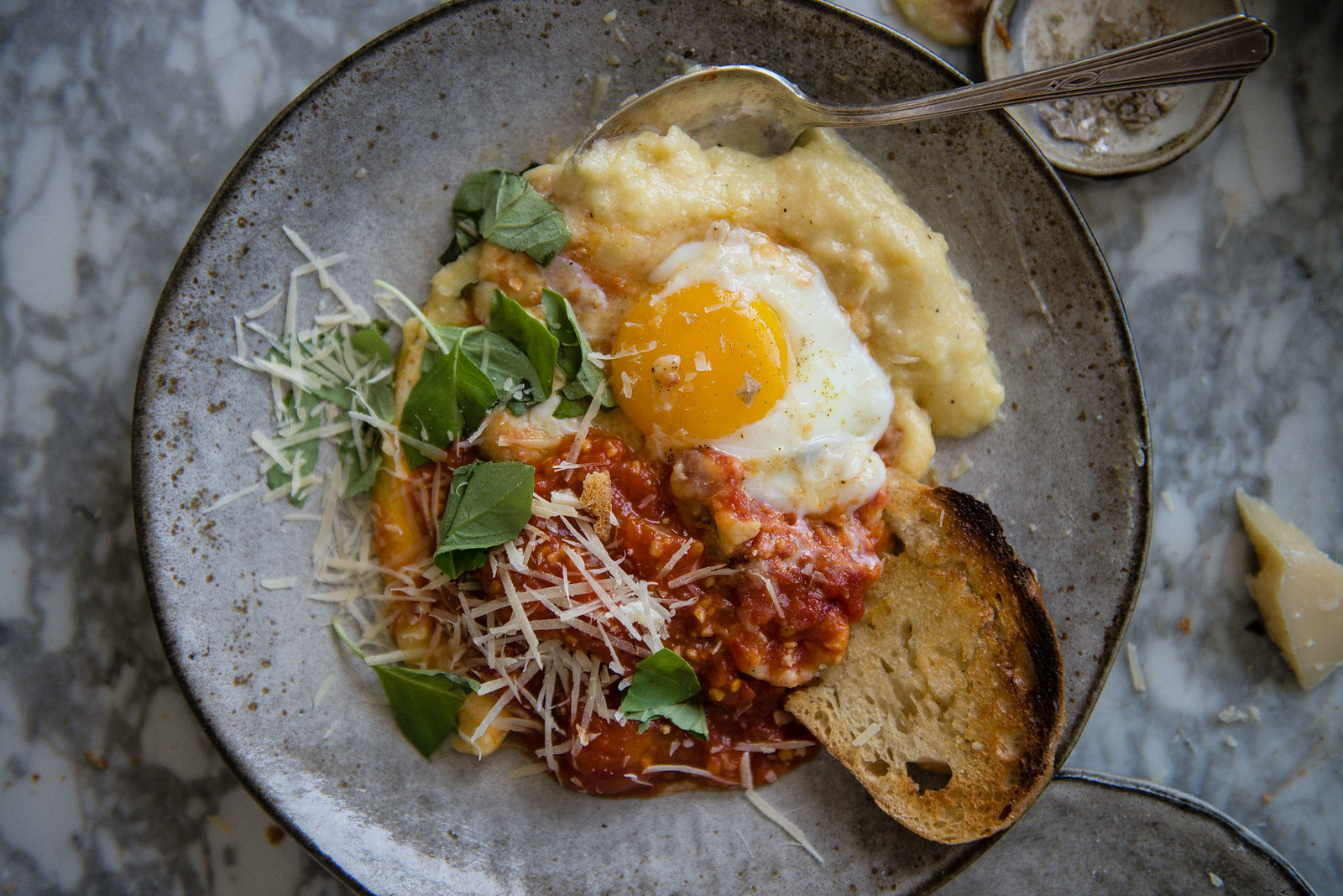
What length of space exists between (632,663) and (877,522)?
0.98 meters

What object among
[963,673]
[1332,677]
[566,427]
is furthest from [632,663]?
[1332,677]

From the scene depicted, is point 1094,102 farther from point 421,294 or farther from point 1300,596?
point 421,294

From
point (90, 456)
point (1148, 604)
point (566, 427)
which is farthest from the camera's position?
point (1148, 604)

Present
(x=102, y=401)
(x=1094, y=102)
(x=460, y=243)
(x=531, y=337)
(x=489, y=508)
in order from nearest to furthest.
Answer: (x=489, y=508), (x=531, y=337), (x=460, y=243), (x=102, y=401), (x=1094, y=102)

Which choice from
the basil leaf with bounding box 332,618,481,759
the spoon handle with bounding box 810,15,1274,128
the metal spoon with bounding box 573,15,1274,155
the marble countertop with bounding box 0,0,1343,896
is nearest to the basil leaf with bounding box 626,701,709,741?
the basil leaf with bounding box 332,618,481,759

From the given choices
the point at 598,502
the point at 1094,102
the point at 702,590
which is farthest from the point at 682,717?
the point at 1094,102

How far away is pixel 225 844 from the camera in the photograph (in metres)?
2.92

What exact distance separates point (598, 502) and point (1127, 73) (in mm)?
2043

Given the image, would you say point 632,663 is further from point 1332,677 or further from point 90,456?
point 1332,677

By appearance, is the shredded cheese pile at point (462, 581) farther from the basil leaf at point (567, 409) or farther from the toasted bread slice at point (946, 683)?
the toasted bread slice at point (946, 683)

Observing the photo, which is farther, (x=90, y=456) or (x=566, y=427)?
(x=90, y=456)

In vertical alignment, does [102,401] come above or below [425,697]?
above

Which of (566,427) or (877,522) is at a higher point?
(566,427)

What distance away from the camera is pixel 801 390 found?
8.43 feet
